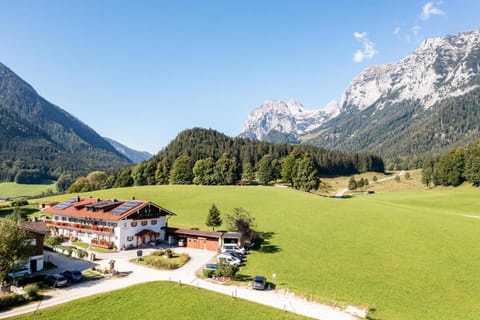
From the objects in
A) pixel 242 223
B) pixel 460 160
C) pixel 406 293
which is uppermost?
pixel 460 160

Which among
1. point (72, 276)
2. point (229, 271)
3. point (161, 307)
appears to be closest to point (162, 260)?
point (72, 276)

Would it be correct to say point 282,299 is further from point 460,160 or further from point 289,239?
point 460,160

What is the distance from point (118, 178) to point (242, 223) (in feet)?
372

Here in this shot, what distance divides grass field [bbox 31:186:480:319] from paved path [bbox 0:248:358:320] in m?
2.57

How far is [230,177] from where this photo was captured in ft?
459

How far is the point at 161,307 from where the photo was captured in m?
33.8

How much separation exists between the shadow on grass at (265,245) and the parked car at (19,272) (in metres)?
34.5

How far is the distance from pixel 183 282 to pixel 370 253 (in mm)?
29620

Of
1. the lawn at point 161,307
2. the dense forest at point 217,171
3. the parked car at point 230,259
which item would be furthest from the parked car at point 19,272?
the dense forest at point 217,171

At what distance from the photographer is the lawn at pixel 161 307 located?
31.8 meters

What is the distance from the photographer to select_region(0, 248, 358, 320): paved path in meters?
32.8

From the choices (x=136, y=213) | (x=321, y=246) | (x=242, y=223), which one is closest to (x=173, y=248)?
(x=136, y=213)

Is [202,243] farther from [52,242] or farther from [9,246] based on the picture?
[9,246]

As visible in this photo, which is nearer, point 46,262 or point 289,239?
point 46,262
